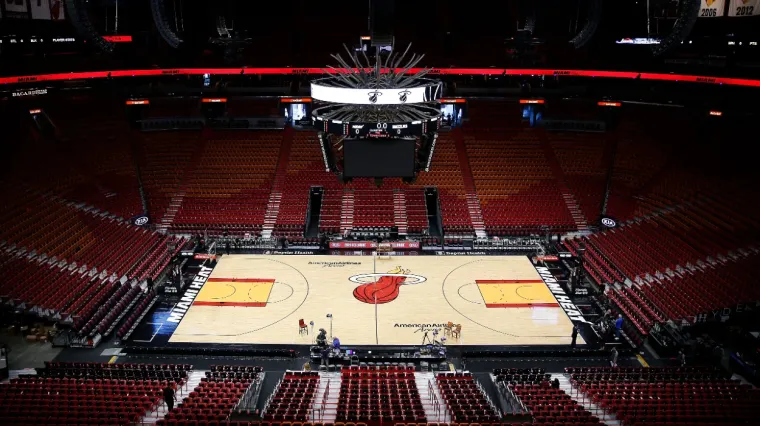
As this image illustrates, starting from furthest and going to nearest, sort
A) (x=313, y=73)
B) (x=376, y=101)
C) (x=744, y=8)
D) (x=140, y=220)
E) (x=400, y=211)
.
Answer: (x=313, y=73)
(x=400, y=211)
(x=140, y=220)
(x=744, y=8)
(x=376, y=101)

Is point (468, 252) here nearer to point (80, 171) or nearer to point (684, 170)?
point (684, 170)

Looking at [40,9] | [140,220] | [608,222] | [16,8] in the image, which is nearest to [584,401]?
[608,222]

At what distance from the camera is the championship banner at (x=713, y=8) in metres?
25.2

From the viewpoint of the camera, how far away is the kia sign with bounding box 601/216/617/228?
3044cm

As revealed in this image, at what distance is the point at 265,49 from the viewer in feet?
127

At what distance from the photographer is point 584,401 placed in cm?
1538

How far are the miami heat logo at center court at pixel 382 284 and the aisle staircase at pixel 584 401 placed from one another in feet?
25.7

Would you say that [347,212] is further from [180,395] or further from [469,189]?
[180,395]

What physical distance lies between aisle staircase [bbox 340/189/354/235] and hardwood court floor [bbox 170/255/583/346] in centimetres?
314

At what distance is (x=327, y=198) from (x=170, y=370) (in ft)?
55.7

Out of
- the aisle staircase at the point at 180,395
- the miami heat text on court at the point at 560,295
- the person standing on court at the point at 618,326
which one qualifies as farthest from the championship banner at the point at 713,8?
the aisle staircase at the point at 180,395

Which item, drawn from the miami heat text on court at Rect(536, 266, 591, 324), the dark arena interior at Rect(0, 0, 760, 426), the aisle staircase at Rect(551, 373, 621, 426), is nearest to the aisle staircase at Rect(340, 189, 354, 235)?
the dark arena interior at Rect(0, 0, 760, 426)

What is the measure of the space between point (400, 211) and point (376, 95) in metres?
16.5

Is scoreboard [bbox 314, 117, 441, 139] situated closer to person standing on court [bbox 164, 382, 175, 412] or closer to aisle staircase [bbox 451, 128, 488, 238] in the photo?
person standing on court [bbox 164, 382, 175, 412]
